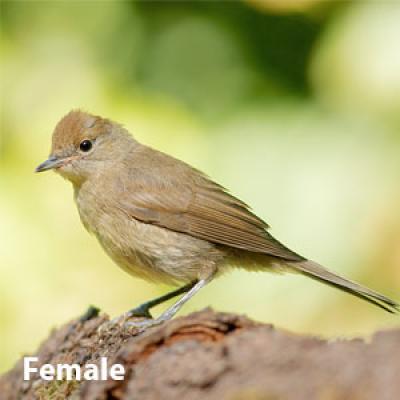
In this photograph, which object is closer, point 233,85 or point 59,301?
point 59,301

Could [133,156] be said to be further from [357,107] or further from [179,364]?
[179,364]

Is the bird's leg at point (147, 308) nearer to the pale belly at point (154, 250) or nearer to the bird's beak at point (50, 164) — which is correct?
the pale belly at point (154, 250)

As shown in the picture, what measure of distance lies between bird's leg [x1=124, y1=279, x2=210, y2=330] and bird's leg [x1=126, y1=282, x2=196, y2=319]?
97 millimetres

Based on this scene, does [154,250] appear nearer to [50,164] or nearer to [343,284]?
[50,164]

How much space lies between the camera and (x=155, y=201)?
17.8 ft

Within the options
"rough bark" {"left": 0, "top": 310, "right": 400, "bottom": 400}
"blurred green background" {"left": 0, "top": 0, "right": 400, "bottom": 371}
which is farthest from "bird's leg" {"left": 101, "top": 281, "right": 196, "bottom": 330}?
"rough bark" {"left": 0, "top": 310, "right": 400, "bottom": 400}

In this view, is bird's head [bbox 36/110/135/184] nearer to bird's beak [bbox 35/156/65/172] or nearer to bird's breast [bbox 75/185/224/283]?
bird's beak [bbox 35/156/65/172]

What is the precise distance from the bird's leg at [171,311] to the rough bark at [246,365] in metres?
1.24

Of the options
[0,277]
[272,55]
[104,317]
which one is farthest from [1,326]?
[272,55]

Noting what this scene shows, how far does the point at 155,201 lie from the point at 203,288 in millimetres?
669

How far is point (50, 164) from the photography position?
5.50 m

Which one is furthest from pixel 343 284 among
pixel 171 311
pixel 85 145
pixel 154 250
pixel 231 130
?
pixel 85 145

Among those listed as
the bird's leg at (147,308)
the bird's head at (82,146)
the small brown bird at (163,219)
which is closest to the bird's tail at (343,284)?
the small brown bird at (163,219)

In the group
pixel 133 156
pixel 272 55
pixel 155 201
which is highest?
pixel 272 55
